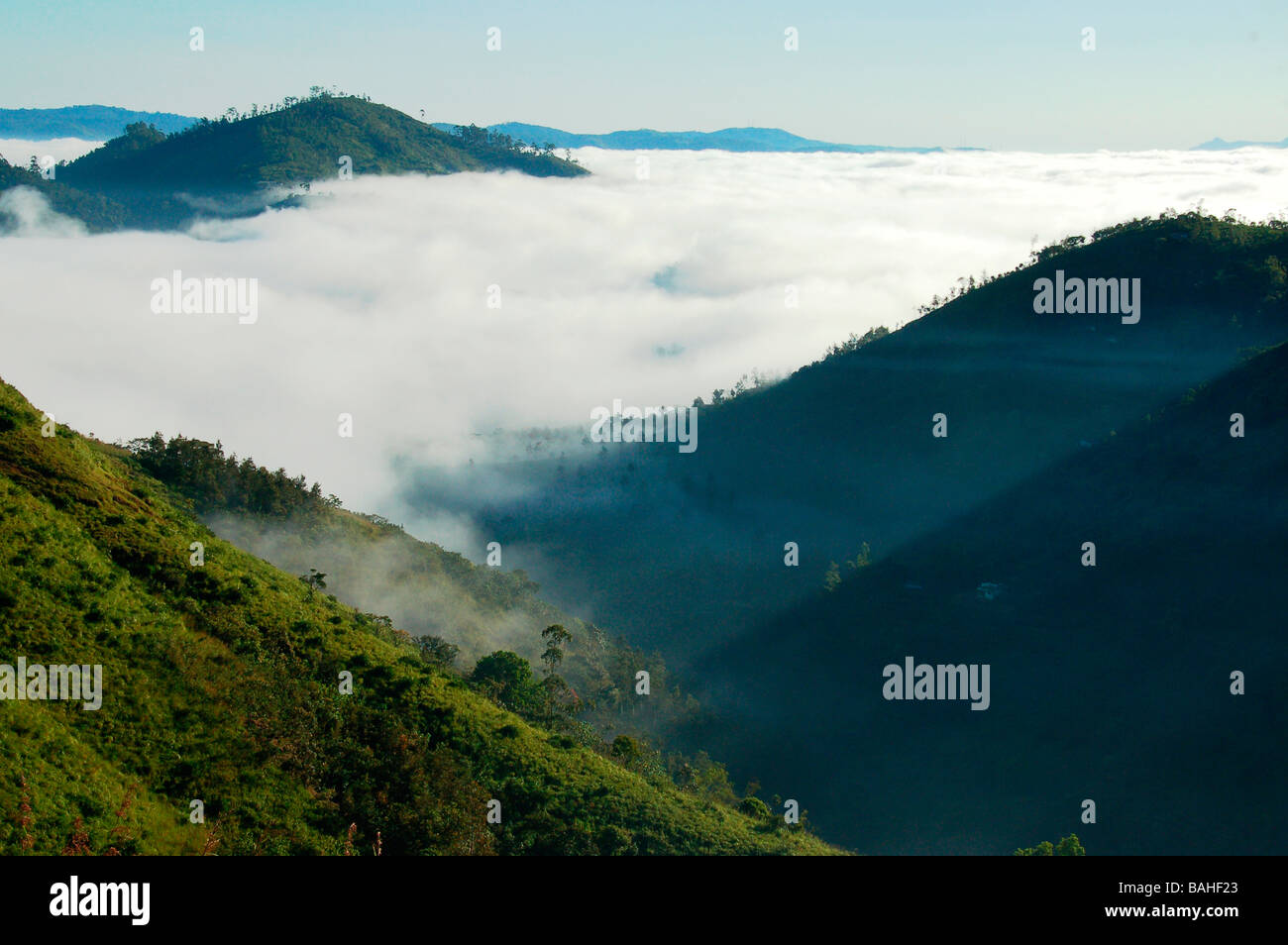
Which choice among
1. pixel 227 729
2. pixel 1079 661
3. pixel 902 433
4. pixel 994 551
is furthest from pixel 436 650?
pixel 902 433

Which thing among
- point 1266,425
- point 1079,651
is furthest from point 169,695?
point 1266,425

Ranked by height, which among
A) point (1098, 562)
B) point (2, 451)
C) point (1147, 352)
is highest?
point (1147, 352)

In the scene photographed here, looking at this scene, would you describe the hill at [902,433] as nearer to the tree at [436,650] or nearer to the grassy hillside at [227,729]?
the tree at [436,650]

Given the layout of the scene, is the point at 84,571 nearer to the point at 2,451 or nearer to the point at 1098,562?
the point at 2,451

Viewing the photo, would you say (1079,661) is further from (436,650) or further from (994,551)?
(436,650)

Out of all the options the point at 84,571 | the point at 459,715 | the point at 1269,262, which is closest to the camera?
the point at 84,571

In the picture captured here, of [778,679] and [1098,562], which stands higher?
[1098,562]

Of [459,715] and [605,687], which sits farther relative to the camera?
[605,687]
